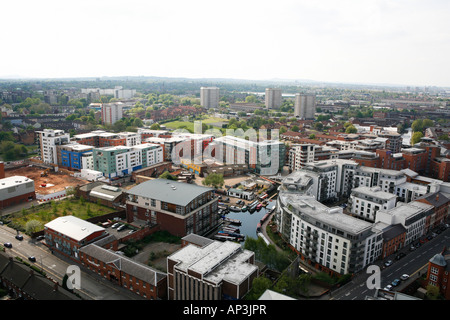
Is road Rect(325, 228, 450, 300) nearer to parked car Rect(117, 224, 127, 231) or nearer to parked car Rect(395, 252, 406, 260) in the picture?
parked car Rect(395, 252, 406, 260)


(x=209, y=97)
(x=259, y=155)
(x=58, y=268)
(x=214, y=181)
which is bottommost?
(x=58, y=268)

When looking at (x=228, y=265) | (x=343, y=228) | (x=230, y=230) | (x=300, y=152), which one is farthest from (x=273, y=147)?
(x=228, y=265)

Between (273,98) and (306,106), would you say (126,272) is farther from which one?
(273,98)

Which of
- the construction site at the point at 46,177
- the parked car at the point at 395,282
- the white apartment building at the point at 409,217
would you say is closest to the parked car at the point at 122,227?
the construction site at the point at 46,177

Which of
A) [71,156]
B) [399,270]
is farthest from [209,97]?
[399,270]

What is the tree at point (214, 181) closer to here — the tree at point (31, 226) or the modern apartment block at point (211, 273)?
the tree at point (31, 226)

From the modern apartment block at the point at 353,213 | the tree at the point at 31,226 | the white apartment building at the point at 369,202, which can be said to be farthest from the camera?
the white apartment building at the point at 369,202

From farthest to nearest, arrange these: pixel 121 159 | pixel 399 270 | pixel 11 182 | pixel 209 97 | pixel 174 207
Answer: pixel 209 97 < pixel 121 159 < pixel 11 182 < pixel 174 207 < pixel 399 270
